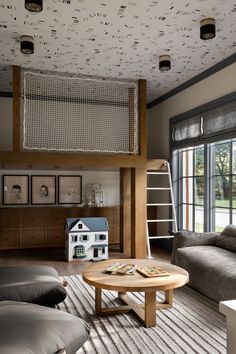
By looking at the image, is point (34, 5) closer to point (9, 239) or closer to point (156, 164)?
point (156, 164)

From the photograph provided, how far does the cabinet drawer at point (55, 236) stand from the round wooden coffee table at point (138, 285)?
2.84 metres

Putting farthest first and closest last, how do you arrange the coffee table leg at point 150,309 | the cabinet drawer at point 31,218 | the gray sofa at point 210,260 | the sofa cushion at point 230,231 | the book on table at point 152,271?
1. the cabinet drawer at point 31,218
2. the sofa cushion at point 230,231
3. the gray sofa at point 210,260
4. the book on table at point 152,271
5. the coffee table leg at point 150,309

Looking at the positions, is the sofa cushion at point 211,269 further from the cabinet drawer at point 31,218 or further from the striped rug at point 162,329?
the cabinet drawer at point 31,218

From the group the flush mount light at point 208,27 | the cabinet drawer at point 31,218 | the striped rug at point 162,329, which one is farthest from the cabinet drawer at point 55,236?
the flush mount light at point 208,27

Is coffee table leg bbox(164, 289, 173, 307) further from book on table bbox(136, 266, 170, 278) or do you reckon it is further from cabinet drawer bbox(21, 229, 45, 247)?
cabinet drawer bbox(21, 229, 45, 247)

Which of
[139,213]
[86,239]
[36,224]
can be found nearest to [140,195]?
[139,213]

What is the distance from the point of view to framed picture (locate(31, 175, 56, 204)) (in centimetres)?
606

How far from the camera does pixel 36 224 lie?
5793 millimetres

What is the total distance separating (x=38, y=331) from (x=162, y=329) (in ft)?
3.95

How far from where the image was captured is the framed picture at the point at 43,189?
239 inches

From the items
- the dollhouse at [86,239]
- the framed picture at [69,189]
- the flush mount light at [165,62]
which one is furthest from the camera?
the framed picture at [69,189]

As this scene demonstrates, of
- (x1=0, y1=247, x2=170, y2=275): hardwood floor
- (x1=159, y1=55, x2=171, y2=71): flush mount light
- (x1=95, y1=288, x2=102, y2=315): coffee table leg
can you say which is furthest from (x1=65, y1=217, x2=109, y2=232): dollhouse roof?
(x1=159, y1=55, x2=171, y2=71): flush mount light

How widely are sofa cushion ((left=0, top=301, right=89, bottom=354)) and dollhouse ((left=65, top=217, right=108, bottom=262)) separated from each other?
2.86 m

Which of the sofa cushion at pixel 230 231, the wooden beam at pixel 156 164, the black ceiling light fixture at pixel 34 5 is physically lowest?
the sofa cushion at pixel 230 231
